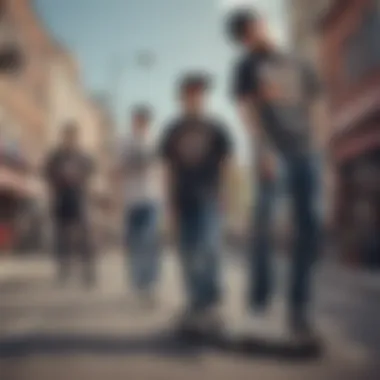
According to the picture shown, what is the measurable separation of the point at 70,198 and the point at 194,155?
0.84 feet

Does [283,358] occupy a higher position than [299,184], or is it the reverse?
[299,184]

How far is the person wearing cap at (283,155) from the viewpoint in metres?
1.35

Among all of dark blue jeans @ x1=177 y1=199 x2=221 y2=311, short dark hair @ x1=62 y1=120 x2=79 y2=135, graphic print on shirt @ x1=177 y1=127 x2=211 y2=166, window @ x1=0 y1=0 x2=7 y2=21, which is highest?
window @ x1=0 y1=0 x2=7 y2=21

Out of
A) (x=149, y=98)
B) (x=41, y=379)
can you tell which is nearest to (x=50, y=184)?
(x=149, y=98)

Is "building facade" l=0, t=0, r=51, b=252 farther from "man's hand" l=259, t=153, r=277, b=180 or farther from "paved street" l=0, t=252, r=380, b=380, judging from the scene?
"man's hand" l=259, t=153, r=277, b=180

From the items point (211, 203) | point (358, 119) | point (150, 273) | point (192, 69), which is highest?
point (192, 69)

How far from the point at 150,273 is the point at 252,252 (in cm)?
19

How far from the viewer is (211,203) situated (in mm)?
1383

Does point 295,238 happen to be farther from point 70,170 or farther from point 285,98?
point 70,170

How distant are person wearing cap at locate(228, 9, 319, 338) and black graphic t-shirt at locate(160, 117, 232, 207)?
7 cm

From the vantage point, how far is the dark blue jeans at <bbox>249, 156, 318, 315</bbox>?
134 centimetres

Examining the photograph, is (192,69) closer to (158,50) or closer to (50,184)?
(158,50)

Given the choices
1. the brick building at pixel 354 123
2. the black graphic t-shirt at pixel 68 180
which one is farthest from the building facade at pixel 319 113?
the black graphic t-shirt at pixel 68 180

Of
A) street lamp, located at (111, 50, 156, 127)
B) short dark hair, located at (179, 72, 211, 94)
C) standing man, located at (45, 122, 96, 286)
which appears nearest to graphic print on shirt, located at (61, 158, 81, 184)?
standing man, located at (45, 122, 96, 286)
